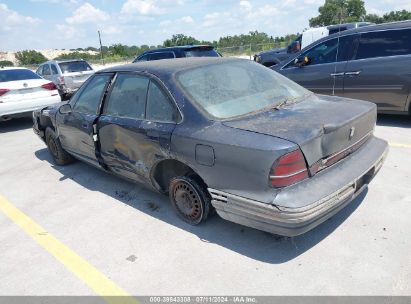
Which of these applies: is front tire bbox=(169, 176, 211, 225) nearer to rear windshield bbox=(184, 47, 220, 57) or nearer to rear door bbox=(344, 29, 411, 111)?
rear door bbox=(344, 29, 411, 111)

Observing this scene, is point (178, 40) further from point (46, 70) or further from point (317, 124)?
point (317, 124)

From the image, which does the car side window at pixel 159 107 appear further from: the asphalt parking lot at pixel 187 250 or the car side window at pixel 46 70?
the car side window at pixel 46 70

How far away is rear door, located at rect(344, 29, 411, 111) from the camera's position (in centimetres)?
593

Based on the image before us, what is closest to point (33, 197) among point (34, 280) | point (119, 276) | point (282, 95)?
point (34, 280)

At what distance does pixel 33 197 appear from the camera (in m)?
4.80

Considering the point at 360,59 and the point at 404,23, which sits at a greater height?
the point at 404,23

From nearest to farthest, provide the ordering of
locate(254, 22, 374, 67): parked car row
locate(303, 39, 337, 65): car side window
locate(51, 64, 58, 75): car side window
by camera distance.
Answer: locate(303, 39, 337, 65): car side window
locate(51, 64, 58, 75): car side window
locate(254, 22, 374, 67): parked car row

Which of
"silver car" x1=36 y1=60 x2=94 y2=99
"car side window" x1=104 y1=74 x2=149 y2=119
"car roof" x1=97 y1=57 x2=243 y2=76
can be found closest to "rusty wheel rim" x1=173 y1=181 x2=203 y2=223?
"car side window" x1=104 y1=74 x2=149 y2=119

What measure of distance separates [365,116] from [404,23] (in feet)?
11.9

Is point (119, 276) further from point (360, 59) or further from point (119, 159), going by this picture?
point (360, 59)

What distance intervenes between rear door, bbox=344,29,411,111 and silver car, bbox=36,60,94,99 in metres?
8.90

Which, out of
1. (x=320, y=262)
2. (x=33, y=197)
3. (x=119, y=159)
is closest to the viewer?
(x=320, y=262)

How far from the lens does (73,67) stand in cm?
1264

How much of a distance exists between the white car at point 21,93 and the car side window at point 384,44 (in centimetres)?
704
